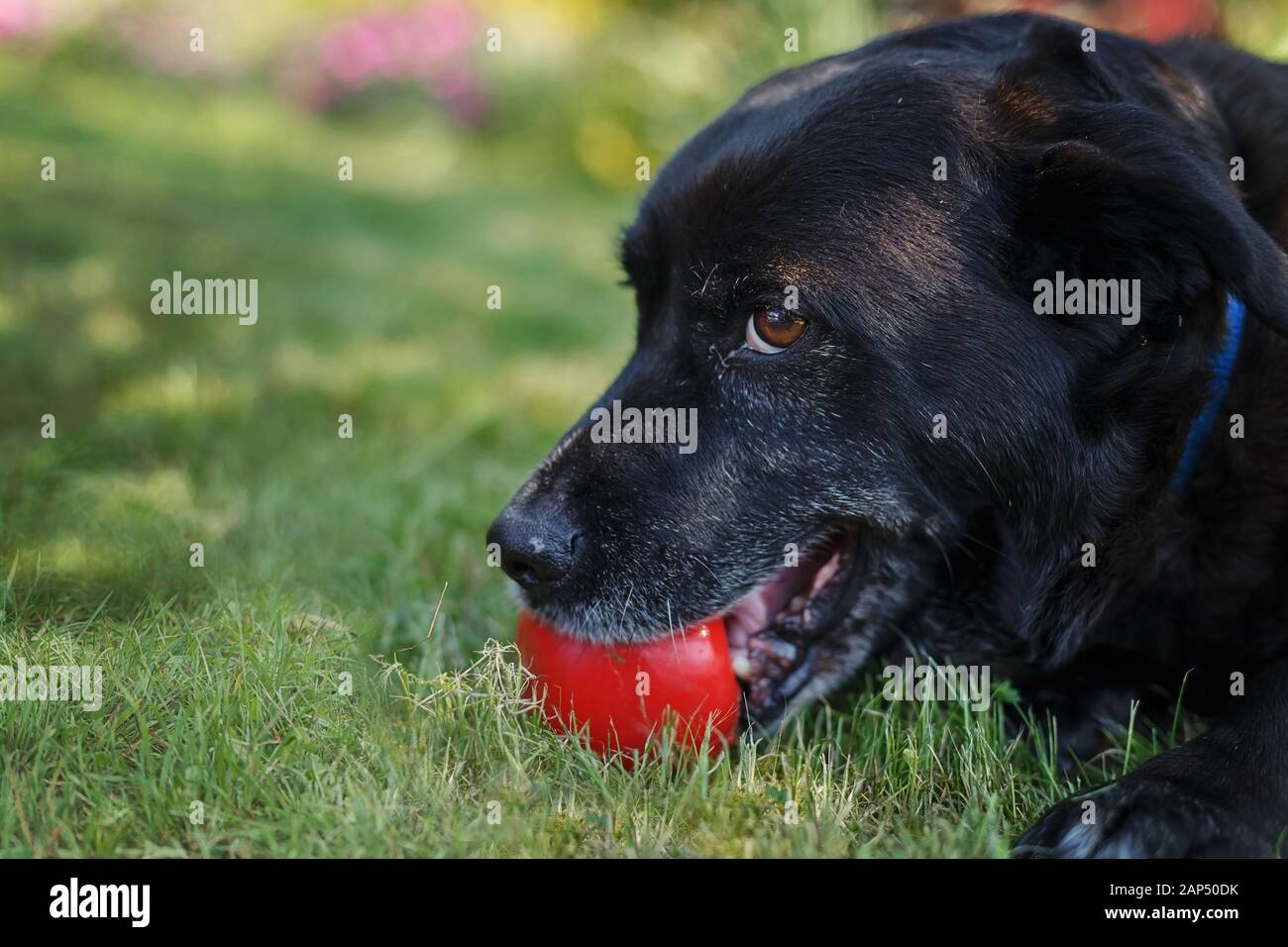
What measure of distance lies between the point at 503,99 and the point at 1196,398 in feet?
31.5

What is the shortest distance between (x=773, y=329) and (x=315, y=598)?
1148 millimetres

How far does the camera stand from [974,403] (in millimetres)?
2391

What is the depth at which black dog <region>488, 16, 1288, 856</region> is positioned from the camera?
2.32 meters

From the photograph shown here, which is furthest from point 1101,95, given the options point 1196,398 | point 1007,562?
point 1007,562

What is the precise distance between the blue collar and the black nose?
47.3 inches

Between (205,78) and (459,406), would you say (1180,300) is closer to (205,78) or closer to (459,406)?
(459,406)

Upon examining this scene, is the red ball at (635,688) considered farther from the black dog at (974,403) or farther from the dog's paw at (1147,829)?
the dog's paw at (1147,829)

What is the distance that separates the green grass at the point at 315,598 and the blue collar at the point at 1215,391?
0.57 m

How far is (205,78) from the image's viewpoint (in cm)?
1096

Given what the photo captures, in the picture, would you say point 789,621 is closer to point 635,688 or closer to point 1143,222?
point 635,688
